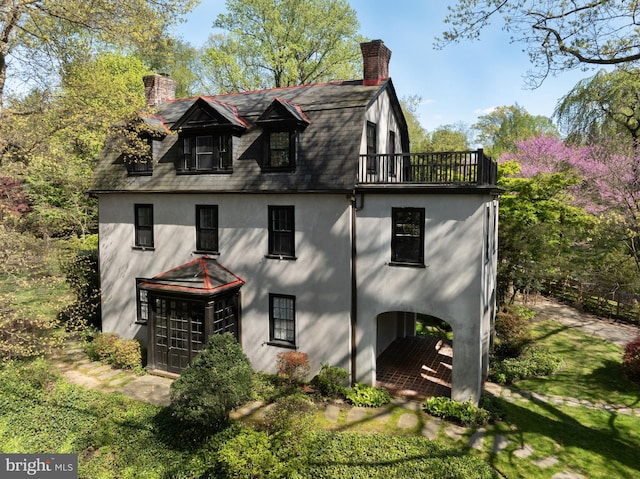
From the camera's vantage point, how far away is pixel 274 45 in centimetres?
3131

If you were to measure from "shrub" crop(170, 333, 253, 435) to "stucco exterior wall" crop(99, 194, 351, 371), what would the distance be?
322 centimetres

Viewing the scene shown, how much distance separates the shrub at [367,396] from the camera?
40.5ft

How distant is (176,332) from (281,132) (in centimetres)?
833

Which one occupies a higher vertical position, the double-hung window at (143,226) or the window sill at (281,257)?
the double-hung window at (143,226)

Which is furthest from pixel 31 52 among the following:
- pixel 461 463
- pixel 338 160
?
pixel 461 463

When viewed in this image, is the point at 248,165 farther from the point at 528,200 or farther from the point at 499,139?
the point at 499,139

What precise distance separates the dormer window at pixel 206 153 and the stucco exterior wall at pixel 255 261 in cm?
117

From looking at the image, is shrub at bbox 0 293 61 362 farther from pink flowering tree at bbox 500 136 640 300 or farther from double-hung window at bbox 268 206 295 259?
pink flowering tree at bbox 500 136 640 300

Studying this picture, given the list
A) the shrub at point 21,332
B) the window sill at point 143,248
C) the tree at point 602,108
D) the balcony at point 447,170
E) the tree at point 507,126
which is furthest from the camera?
the tree at point 507,126

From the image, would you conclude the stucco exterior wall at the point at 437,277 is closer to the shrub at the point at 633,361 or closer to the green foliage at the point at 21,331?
the shrub at the point at 633,361

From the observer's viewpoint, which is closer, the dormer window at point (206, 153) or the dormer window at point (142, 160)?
the dormer window at point (206, 153)

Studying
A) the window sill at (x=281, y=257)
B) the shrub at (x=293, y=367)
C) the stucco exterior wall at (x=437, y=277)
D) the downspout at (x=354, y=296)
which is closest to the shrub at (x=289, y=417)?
the shrub at (x=293, y=367)

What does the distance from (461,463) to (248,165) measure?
11.5 m

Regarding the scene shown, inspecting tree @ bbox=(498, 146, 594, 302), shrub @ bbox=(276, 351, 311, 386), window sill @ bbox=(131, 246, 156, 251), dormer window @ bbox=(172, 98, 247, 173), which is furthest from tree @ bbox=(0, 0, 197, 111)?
tree @ bbox=(498, 146, 594, 302)
